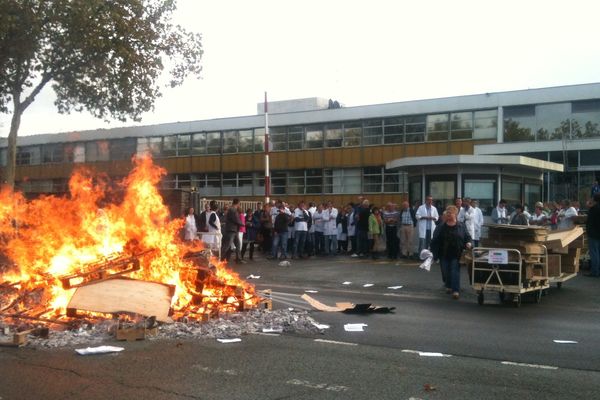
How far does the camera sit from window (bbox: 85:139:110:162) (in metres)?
45.8

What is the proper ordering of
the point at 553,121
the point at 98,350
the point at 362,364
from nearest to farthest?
1. the point at 362,364
2. the point at 98,350
3. the point at 553,121

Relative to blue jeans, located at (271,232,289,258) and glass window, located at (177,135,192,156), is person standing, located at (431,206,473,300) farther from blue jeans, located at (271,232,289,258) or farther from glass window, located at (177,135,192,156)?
glass window, located at (177,135,192,156)

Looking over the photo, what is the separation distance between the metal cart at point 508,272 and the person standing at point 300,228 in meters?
9.05

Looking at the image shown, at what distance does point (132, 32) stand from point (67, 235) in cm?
992

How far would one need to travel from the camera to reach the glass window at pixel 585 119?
3225 cm

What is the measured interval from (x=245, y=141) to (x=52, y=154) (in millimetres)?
16978

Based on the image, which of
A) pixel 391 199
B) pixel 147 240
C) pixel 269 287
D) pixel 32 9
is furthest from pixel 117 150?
pixel 147 240

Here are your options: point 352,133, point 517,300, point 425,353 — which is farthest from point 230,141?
point 425,353

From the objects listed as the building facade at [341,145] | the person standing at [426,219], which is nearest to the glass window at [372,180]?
the building facade at [341,145]

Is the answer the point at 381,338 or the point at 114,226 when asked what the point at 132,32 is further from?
the point at 381,338

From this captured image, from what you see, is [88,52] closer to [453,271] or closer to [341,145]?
[453,271]

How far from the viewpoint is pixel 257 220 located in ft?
69.5

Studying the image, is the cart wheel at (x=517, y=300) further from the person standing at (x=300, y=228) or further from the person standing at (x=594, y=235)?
the person standing at (x=300, y=228)

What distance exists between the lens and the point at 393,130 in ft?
128
